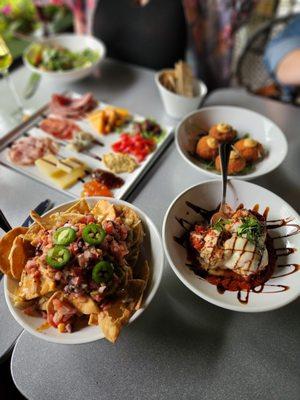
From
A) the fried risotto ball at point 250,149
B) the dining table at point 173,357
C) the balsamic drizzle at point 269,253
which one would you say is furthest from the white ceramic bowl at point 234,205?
the fried risotto ball at point 250,149

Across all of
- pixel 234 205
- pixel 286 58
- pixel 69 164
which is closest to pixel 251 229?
pixel 234 205

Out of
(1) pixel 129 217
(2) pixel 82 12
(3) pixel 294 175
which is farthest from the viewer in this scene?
(2) pixel 82 12

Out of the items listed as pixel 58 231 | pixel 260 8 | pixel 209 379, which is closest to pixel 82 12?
pixel 260 8

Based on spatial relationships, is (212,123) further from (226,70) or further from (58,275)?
(226,70)

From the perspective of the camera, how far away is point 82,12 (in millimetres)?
2346

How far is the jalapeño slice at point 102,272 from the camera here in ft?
2.56

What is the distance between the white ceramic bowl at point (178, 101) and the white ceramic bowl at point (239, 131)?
0.12 metres

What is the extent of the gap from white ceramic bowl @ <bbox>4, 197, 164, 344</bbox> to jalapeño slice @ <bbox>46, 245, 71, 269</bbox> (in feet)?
0.46

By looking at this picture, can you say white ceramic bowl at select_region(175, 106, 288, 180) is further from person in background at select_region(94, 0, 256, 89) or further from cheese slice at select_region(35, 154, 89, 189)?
person in background at select_region(94, 0, 256, 89)

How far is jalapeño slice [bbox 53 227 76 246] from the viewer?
817mm

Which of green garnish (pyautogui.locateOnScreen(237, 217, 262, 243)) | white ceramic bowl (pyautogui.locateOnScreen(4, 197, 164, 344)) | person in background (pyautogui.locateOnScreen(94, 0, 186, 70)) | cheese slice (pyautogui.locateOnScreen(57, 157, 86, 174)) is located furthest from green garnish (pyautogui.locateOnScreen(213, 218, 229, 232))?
person in background (pyautogui.locateOnScreen(94, 0, 186, 70))

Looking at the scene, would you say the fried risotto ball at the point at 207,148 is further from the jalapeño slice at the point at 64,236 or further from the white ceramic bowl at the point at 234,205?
the jalapeño slice at the point at 64,236

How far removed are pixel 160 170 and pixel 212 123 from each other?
13.1 inches

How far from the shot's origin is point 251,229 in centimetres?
90
